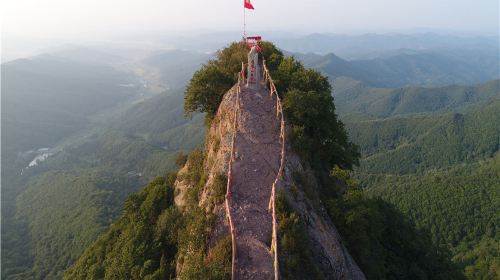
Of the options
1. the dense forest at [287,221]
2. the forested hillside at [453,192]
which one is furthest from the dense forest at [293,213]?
the forested hillside at [453,192]

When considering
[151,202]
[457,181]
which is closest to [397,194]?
[457,181]

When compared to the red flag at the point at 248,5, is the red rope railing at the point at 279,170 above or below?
below

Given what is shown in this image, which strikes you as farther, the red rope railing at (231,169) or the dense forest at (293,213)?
the dense forest at (293,213)

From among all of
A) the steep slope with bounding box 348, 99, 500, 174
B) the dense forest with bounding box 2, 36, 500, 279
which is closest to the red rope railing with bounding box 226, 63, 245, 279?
the dense forest with bounding box 2, 36, 500, 279

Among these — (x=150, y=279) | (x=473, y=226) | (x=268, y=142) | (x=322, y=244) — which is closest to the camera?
(x=322, y=244)

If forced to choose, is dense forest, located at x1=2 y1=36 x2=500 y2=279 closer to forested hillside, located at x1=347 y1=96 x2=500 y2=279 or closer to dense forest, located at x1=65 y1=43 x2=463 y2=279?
dense forest, located at x1=65 y1=43 x2=463 y2=279

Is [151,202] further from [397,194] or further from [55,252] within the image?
[397,194]

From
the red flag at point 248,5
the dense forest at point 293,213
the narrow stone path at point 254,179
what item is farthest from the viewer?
the red flag at point 248,5

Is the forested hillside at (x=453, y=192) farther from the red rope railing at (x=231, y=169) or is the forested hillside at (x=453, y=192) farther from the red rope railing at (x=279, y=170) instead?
the red rope railing at (x=231, y=169)
